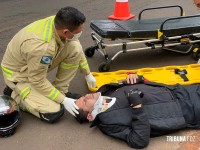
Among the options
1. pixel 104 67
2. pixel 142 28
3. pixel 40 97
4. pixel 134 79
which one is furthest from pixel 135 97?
pixel 142 28

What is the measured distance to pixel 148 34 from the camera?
14.5 feet

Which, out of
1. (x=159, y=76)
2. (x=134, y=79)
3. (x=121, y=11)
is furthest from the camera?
(x=121, y=11)

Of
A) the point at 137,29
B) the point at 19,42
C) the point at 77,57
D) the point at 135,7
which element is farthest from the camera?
the point at 135,7

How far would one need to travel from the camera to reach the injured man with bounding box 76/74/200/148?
2975mm

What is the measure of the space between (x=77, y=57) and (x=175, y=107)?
126 cm

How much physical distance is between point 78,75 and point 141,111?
5.62 feet

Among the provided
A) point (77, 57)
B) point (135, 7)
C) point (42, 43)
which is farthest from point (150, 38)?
point (135, 7)

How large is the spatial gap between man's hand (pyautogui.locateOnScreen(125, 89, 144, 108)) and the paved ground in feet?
1.42

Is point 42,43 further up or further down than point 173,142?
further up

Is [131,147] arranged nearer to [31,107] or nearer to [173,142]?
[173,142]

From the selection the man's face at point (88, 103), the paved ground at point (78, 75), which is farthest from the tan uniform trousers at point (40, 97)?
the man's face at point (88, 103)

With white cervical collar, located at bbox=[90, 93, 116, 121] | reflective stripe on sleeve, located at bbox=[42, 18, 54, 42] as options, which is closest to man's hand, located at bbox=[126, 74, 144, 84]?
white cervical collar, located at bbox=[90, 93, 116, 121]

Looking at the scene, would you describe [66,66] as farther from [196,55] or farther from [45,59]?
[196,55]

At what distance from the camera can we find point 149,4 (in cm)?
809
